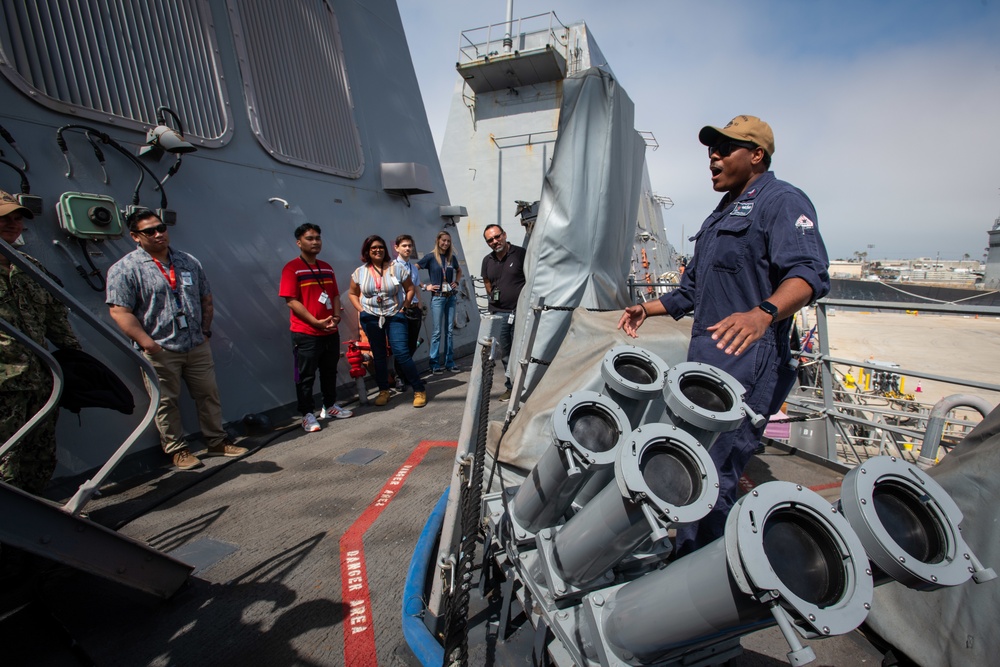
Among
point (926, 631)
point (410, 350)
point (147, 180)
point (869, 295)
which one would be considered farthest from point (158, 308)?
point (869, 295)

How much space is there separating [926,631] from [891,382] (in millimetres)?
9996

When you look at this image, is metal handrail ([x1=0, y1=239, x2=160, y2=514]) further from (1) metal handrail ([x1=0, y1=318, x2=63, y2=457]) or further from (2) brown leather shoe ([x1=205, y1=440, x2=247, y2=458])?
(2) brown leather shoe ([x1=205, y1=440, x2=247, y2=458])

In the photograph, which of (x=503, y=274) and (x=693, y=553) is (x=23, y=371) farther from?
(x=503, y=274)

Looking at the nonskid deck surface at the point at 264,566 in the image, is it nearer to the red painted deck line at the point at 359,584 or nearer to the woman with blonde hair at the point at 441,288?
the red painted deck line at the point at 359,584

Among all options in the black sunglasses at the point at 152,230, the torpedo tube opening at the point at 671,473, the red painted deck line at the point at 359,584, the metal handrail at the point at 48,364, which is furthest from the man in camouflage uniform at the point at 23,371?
the torpedo tube opening at the point at 671,473

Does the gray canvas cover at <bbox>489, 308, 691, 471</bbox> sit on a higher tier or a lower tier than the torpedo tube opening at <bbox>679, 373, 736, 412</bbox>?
lower

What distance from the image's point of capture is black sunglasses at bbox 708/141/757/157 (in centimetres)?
183

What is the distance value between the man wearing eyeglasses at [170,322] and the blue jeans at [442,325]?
2.89m

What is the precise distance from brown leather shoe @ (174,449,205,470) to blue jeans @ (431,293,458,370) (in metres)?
3.21

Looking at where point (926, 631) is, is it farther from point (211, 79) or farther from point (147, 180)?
point (211, 79)

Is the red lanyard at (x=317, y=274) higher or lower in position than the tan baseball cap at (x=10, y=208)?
lower

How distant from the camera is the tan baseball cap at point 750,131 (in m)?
1.80

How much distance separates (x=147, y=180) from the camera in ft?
12.2

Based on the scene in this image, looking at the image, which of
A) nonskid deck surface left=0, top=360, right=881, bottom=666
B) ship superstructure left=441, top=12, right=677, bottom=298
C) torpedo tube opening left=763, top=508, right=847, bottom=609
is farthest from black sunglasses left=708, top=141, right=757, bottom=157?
ship superstructure left=441, top=12, right=677, bottom=298
